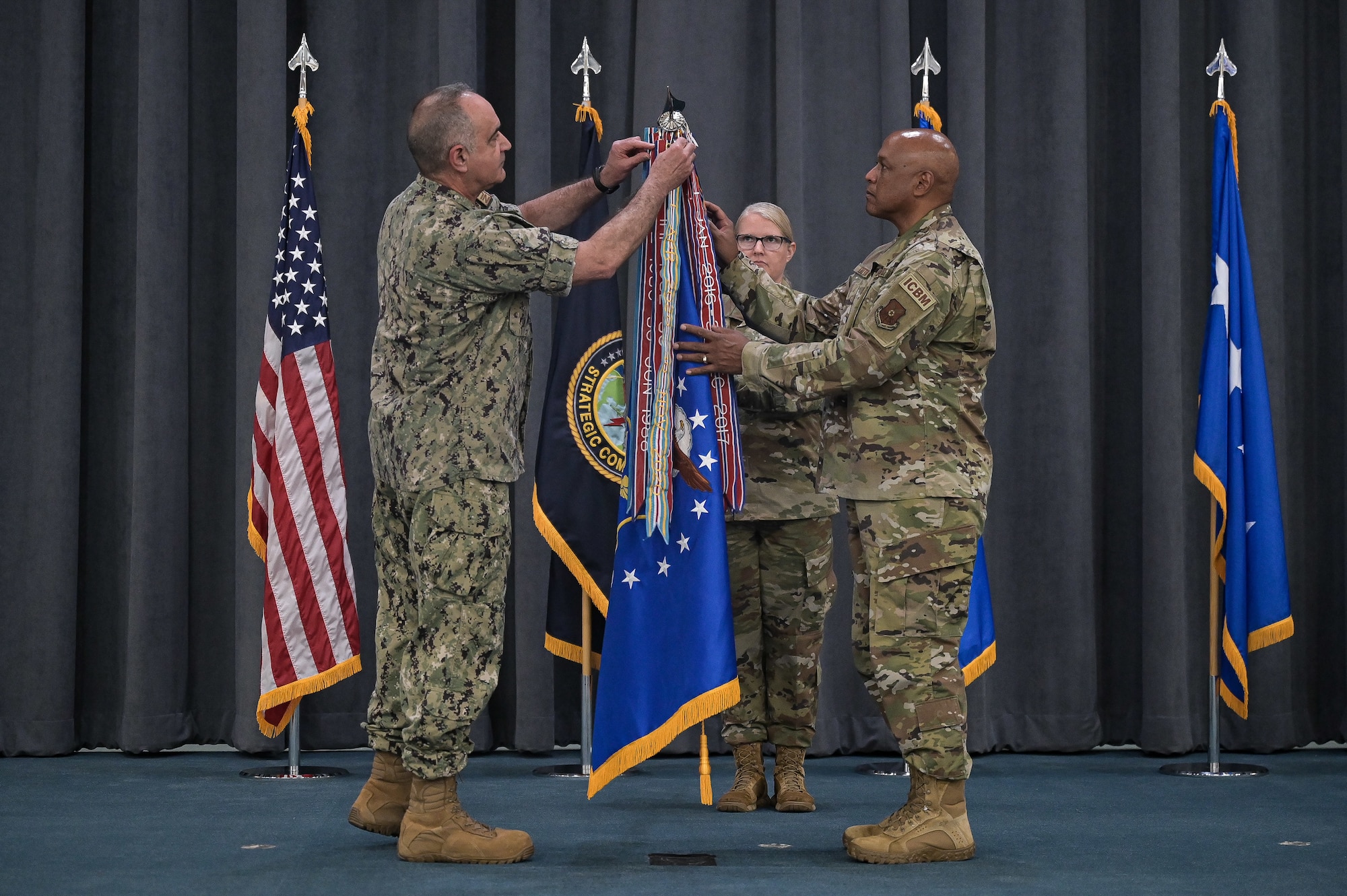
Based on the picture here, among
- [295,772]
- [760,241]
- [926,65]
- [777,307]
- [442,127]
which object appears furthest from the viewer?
[926,65]

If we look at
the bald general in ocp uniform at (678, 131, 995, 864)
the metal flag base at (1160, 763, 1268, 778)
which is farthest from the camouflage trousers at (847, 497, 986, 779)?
the metal flag base at (1160, 763, 1268, 778)

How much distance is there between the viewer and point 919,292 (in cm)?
284

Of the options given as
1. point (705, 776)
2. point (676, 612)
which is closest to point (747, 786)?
point (705, 776)

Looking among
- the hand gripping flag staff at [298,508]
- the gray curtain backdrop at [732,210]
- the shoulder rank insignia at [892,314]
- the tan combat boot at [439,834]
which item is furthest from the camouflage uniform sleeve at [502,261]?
the gray curtain backdrop at [732,210]

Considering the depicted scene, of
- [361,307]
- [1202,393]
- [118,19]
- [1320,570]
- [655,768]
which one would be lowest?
[655,768]

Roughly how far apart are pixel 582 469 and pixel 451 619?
153 centimetres

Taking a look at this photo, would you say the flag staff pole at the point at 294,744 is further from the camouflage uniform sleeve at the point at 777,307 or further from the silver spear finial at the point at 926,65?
the silver spear finial at the point at 926,65

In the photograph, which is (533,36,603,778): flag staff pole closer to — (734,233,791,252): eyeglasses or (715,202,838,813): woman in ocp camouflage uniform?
(715,202,838,813): woman in ocp camouflage uniform

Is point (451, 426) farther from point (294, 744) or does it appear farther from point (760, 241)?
point (294, 744)

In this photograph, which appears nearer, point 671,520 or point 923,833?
point 923,833

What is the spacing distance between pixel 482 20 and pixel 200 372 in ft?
5.66

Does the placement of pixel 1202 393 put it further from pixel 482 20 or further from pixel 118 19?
pixel 118 19

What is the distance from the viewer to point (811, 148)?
5.00 m

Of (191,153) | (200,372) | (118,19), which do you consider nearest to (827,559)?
(200,372)
